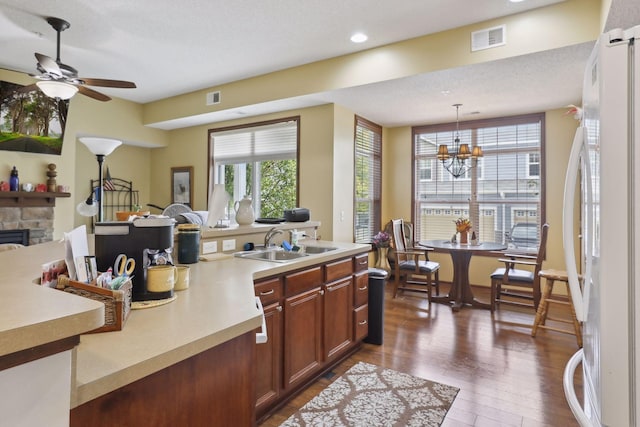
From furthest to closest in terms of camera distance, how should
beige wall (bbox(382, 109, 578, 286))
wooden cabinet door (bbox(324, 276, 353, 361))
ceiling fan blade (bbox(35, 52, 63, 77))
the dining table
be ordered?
beige wall (bbox(382, 109, 578, 286)), the dining table, ceiling fan blade (bbox(35, 52, 63, 77)), wooden cabinet door (bbox(324, 276, 353, 361))

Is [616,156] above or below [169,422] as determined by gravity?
above

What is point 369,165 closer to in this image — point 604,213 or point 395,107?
point 395,107

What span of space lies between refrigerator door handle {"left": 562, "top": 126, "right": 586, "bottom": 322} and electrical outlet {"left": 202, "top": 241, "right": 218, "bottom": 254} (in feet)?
6.95

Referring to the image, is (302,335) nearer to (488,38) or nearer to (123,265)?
(123,265)

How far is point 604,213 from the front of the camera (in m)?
1.02

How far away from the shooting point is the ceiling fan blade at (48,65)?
2901 mm

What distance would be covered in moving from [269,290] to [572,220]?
152 centimetres

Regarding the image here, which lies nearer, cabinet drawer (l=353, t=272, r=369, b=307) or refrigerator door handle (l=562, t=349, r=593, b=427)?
refrigerator door handle (l=562, t=349, r=593, b=427)

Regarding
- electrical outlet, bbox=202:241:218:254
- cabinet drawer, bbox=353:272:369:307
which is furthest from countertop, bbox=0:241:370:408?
cabinet drawer, bbox=353:272:369:307

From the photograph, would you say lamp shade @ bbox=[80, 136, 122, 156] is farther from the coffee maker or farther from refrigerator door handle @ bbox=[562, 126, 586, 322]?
refrigerator door handle @ bbox=[562, 126, 586, 322]

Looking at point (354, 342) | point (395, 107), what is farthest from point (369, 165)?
point (354, 342)

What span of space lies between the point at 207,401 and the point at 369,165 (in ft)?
16.3

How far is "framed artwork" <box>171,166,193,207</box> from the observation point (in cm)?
632

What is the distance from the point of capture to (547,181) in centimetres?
497
